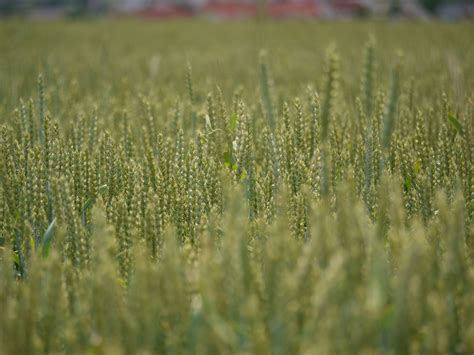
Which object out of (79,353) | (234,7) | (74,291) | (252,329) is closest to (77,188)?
(74,291)

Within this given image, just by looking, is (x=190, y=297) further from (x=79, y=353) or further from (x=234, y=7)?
(x=234, y=7)

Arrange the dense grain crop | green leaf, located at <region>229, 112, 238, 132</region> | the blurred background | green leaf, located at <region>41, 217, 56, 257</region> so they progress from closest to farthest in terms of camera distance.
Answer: the dense grain crop
green leaf, located at <region>41, 217, 56, 257</region>
green leaf, located at <region>229, 112, 238, 132</region>
the blurred background

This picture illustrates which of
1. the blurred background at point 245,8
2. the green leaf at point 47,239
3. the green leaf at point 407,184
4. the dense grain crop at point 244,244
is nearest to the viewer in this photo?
the dense grain crop at point 244,244

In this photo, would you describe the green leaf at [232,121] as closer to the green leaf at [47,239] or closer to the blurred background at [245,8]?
the green leaf at [47,239]

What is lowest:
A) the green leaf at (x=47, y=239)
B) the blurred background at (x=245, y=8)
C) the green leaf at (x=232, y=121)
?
the green leaf at (x=47, y=239)

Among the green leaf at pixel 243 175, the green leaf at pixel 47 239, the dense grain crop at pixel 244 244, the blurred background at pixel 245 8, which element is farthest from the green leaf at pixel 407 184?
the blurred background at pixel 245 8

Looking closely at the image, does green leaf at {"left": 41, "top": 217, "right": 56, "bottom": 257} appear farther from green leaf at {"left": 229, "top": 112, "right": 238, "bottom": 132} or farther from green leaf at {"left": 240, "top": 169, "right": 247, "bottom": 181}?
green leaf at {"left": 229, "top": 112, "right": 238, "bottom": 132}

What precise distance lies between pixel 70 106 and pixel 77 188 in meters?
1.36

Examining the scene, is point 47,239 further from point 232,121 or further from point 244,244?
point 232,121

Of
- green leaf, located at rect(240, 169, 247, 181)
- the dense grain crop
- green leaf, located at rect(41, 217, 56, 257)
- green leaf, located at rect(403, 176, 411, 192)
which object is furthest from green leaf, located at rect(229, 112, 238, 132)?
green leaf, located at rect(41, 217, 56, 257)

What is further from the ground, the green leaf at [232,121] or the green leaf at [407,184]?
the green leaf at [232,121]

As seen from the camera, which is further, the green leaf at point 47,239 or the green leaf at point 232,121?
the green leaf at point 232,121

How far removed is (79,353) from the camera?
792 mm

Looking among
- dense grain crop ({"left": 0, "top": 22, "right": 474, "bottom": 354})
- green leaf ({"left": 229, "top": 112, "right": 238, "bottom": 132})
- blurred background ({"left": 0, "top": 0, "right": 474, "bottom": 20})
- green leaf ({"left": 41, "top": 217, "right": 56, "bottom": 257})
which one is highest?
blurred background ({"left": 0, "top": 0, "right": 474, "bottom": 20})
